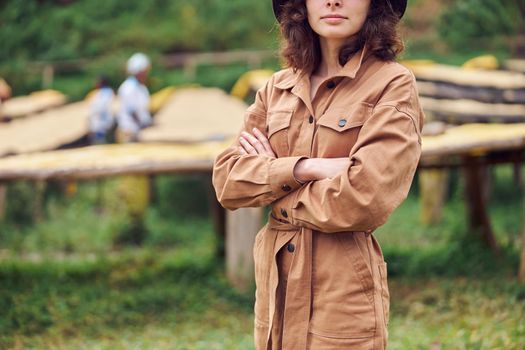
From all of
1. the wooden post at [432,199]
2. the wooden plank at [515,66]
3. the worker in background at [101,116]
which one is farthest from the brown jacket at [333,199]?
the wooden plank at [515,66]

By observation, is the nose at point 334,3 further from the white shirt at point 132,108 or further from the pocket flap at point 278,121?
the white shirt at point 132,108

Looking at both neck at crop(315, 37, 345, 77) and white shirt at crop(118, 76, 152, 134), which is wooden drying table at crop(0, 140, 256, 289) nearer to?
white shirt at crop(118, 76, 152, 134)

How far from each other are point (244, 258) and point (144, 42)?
1371 cm

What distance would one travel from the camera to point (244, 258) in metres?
6.12

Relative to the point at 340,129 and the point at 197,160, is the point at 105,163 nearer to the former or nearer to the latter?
the point at 197,160

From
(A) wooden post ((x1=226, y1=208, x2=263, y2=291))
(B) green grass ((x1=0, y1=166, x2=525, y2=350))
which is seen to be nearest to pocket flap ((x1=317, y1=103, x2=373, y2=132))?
(B) green grass ((x1=0, y1=166, x2=525, y2=350))

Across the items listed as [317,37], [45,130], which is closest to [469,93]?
[45,130]

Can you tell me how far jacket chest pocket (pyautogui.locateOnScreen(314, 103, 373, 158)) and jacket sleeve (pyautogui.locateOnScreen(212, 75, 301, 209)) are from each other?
0.32ft

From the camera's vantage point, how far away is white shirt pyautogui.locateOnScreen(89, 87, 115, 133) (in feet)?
30.2

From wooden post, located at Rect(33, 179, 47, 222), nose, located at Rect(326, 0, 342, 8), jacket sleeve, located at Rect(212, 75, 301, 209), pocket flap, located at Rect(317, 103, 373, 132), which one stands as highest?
nose, located at Rect(326, 0, 342, 8)

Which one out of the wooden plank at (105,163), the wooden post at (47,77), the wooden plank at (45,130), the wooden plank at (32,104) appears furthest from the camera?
the wooden post at (47,77)

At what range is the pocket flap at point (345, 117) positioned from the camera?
2.31 m

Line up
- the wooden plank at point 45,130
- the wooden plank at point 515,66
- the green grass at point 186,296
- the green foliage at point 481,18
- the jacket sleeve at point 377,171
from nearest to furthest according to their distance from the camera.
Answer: the jacket sleeve at point 377,171, the green grass at point 186,296, the wooden plank at point 45,130, the green foliage at point 481,18, the wooden plank at point 515,66

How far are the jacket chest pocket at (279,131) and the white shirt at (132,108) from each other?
617cm
